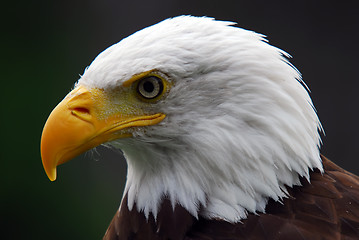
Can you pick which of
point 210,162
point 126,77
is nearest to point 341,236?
point 210,162

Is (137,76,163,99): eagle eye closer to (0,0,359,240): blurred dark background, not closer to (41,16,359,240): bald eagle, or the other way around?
(41,16,359,240): bald eagle

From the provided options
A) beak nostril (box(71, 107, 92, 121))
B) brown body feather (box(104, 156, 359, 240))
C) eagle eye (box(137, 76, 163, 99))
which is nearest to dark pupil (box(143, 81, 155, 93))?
eagle eye (box(137, 76, 163, 99))

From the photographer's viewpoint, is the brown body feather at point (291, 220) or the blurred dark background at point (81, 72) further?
the blurred dark background at point (81, 72)

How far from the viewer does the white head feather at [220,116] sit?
5.82ft

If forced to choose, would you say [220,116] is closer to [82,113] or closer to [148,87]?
[148,87]

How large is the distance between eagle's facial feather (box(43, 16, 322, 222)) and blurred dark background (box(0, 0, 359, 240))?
120 inches

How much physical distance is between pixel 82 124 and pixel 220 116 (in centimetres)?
43

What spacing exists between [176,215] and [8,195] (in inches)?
131

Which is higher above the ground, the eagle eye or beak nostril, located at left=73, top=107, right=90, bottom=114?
the eagle eye

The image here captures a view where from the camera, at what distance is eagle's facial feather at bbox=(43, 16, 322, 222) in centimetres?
177

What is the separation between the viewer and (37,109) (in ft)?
16.4

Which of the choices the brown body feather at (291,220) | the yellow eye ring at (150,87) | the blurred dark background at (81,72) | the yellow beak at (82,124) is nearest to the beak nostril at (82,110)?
the yellow beak at (82,124)

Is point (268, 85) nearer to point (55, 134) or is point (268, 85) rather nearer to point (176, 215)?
point (176, 215)

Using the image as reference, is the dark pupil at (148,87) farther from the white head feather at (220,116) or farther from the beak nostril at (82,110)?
the beak nostril at (82,110)
